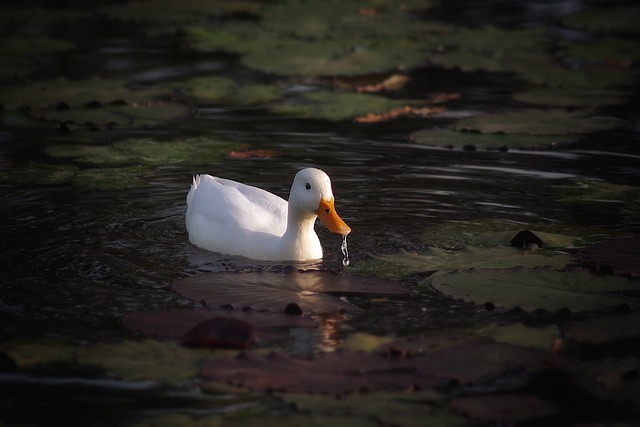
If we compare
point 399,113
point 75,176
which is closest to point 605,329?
point 75,176

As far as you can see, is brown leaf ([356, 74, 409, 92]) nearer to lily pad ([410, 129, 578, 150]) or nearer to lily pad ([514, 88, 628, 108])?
lily pad ([514, 88, 628, 108])

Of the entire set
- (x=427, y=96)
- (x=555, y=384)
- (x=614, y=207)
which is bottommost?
(x=555, y=384)

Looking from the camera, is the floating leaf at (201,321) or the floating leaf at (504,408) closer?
the floating leaf at (504,408)

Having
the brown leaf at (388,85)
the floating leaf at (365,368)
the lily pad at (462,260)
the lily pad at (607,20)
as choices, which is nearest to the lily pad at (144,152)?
the brown leaf at (388,85)

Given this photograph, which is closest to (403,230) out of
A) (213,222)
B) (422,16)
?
(213,222)

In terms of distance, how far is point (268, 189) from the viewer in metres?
7.97

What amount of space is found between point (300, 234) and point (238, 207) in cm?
62

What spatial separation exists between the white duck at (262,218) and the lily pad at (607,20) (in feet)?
23.3

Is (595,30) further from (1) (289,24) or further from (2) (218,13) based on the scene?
(2) (218,13)

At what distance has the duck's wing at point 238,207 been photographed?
22.3 feet

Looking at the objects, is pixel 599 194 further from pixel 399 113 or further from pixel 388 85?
pixel 388 85

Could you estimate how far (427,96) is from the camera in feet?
34.5

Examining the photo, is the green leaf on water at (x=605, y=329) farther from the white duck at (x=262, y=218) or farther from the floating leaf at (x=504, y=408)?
the white duck at (x=262, y=218)

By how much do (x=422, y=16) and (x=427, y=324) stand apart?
9563 mm
